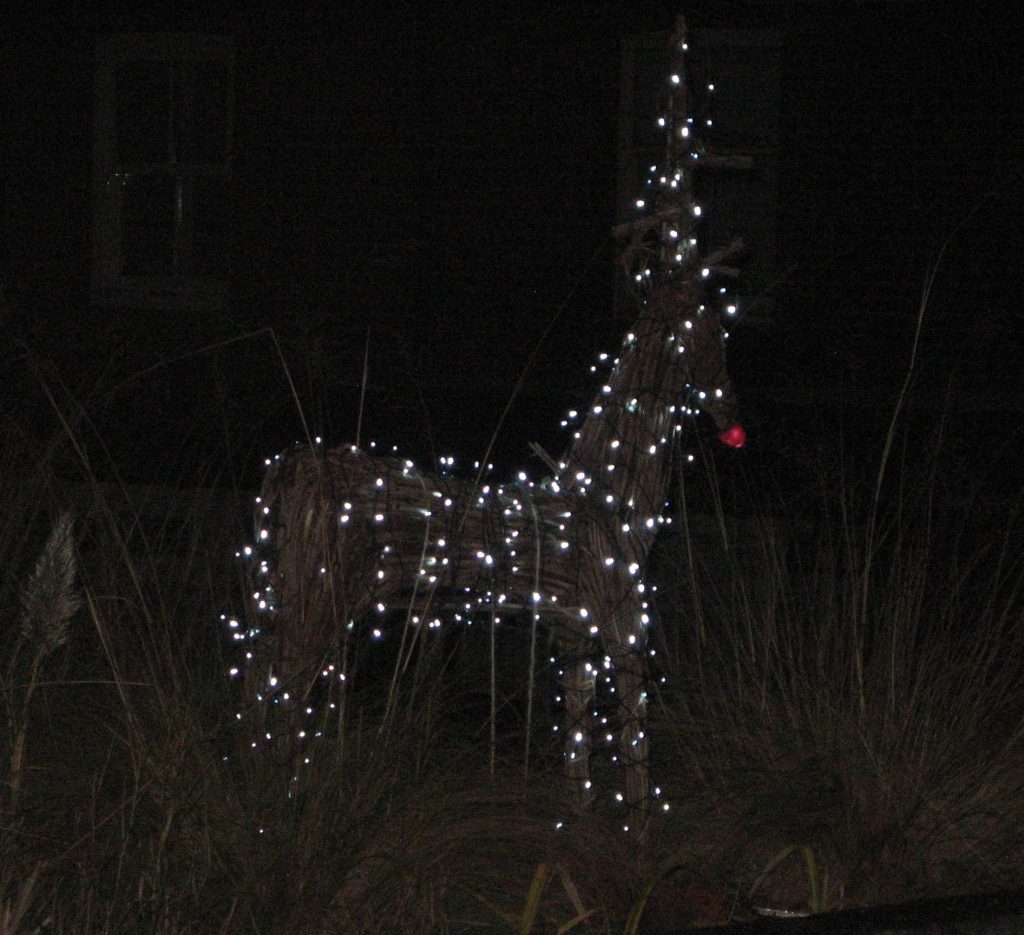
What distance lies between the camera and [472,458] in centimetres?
791

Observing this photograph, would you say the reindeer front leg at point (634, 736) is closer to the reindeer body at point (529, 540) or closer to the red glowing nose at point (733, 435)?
the reindeer body at point (529, 540)

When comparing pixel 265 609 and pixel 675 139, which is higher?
pixel 675 139

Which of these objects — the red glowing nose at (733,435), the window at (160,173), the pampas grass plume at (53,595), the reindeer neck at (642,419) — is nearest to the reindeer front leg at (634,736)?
the reindeer neck at (642,419)

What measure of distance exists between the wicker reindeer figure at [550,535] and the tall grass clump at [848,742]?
0.28 m

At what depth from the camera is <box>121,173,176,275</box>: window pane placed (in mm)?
10695

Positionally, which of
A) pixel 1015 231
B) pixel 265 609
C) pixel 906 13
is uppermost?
pixel 906 13

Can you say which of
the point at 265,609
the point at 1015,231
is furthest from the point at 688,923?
the point at 1015,231

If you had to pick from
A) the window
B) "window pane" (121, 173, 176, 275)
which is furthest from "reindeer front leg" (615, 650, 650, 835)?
"window pane" (121, 173, 176, 275)

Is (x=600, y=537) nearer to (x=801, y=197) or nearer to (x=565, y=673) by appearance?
(x=565, y=673)

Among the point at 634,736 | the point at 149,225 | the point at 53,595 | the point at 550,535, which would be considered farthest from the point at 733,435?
the point at 149,225

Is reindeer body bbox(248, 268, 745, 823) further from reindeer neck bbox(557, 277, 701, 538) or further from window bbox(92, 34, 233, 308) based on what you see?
Result: window bbox(92, 34, 233, 308)

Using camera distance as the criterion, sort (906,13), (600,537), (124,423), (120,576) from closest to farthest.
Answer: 1. (600,537)
2. (120,576)
3. (906,13)
4. (124,423)

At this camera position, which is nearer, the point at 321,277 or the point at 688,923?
the point at 688,923

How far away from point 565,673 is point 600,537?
0.35m
